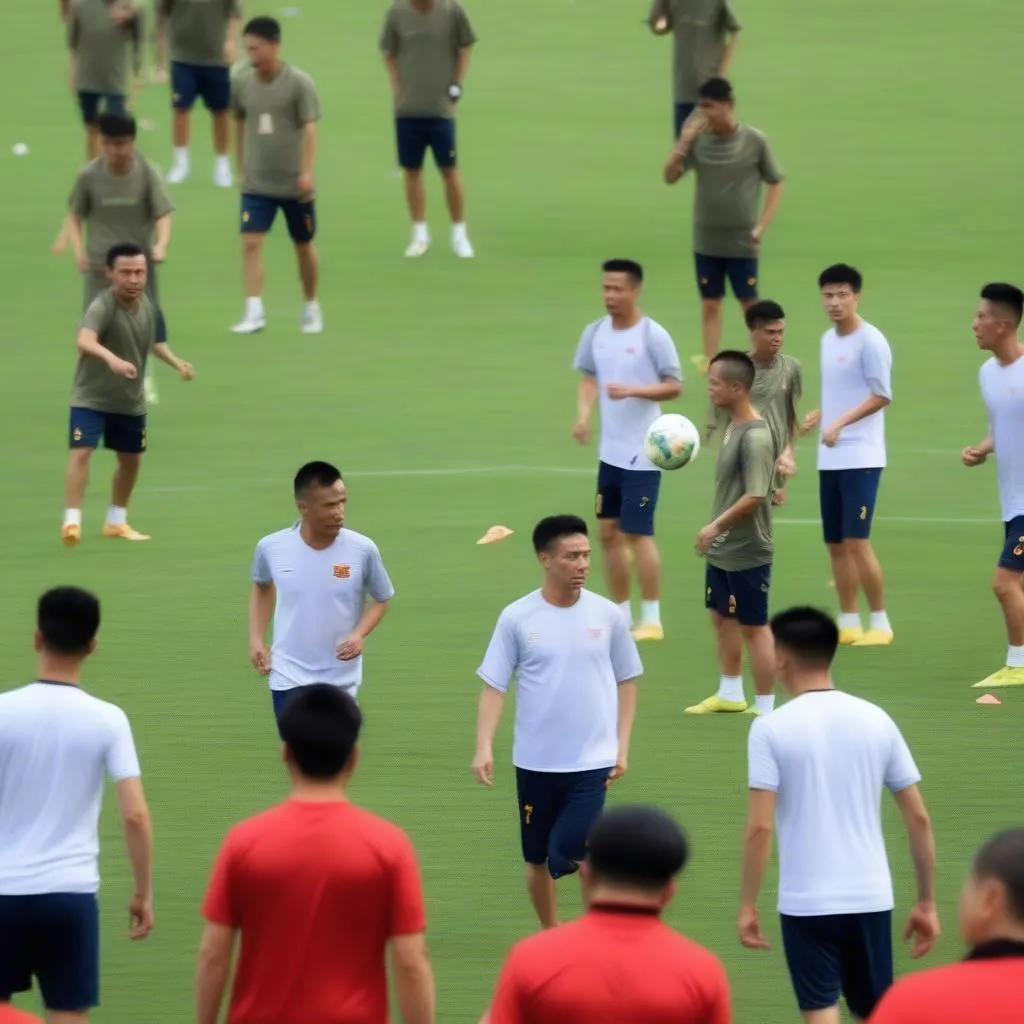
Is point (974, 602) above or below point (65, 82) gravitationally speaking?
below

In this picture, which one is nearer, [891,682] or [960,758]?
[960,758]

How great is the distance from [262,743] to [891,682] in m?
3.46

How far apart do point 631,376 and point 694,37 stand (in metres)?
8.60

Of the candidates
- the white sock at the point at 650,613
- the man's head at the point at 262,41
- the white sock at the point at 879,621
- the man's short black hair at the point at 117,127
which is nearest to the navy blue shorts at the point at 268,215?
the man's head at the point at 262,41

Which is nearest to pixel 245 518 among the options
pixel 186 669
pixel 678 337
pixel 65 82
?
pixel 186 669

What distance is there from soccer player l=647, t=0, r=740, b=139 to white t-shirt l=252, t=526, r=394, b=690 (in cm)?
1197

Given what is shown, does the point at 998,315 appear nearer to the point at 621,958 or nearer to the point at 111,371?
the point at 111,371

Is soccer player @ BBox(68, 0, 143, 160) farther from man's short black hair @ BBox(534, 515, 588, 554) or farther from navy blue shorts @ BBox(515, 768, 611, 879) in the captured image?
navy blue shorts @ BBox(515, 768, 611, 879)

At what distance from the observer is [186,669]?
1293 cm

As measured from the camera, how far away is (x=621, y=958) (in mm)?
5199

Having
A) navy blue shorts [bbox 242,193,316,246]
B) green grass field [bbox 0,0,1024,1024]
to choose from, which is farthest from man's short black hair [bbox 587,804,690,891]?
navy blue shorts [bbox 242,193,316,246]

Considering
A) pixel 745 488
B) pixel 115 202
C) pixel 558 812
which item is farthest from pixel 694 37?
pixel 558 812

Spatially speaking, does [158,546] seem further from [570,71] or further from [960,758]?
[570,71]

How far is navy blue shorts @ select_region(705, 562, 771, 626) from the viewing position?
11688 mm
